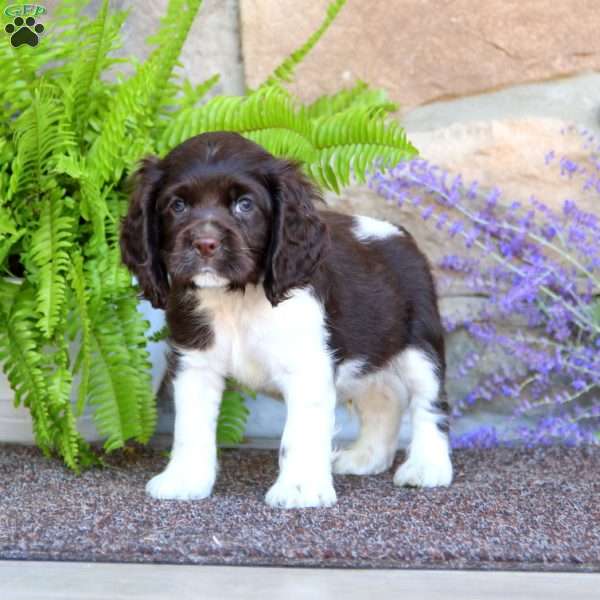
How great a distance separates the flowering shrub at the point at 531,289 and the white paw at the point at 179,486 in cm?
128

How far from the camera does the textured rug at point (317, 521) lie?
255 centimetres

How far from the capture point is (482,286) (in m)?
4.21

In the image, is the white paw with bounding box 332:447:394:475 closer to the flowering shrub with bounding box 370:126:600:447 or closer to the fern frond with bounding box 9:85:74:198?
the flowering shrub with bounding box 370:126:600:447

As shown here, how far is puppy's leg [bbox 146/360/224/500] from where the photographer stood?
125 inches

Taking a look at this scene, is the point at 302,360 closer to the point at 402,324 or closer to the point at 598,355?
the point at 402,324

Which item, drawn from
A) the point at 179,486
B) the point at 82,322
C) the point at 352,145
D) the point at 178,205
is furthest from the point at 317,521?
the point at 352,145

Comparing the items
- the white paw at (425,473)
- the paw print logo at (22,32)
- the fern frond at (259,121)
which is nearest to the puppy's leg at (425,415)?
the white paw at (425,473)

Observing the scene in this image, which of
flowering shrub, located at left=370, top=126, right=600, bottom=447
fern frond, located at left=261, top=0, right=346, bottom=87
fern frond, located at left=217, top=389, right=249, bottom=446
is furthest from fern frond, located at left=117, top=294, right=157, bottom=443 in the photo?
flowering shrub, located at left=370, top=126, right=600, bottom=447

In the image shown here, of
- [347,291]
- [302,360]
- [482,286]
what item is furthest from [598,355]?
[302,360]

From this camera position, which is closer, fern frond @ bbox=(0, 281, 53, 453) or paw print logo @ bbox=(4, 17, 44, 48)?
fern frond @ bbox=(0, 281, 53, 453)

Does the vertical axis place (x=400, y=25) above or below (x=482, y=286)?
above

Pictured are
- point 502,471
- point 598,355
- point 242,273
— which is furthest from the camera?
point 598,355

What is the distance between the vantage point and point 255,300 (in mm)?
3172

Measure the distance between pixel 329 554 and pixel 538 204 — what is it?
2.04 m
